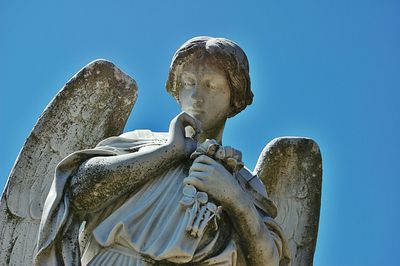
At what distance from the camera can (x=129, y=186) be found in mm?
6457

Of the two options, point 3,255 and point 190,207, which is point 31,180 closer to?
point 3,255

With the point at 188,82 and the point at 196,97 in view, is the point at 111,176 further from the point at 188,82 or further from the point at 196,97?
the point at 188,82

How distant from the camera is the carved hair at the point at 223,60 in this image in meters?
7.01

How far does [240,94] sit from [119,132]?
3.84 ft

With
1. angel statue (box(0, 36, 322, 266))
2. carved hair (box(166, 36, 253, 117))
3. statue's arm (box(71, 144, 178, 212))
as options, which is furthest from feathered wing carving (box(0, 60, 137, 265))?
statue's arm (box(71, 144, 178, 212))

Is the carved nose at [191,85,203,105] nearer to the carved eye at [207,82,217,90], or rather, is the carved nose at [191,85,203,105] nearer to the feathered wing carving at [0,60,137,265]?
the carved eye at [207,82,217,90]

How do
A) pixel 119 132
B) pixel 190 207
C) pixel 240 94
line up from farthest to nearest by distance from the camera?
pixel 119 132 < pixel 240 94 < pixel 190 207

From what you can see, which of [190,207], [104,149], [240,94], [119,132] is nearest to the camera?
[190,207]

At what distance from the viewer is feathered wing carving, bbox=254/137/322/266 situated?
27.0ft

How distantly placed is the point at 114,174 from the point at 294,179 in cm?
231

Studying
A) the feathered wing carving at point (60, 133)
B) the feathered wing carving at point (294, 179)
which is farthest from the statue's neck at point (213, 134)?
the feathered wing carving at point (294, 179)

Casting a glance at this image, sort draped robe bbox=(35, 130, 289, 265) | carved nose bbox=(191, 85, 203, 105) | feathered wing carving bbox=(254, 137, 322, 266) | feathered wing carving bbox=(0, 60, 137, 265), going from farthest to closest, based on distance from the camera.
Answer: feathered wing carving bbox=(254, 137, 322, 266) < feathered wing carving bbox=(0, 60, 137, 265) < carved nose bbox=(191, 85, 203, 105) < draped robe bbox=(35, 130, 289, 265)

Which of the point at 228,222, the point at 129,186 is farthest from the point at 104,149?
the point at 228,222

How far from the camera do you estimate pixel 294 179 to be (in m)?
8.38
